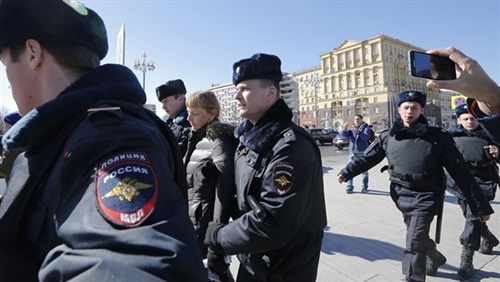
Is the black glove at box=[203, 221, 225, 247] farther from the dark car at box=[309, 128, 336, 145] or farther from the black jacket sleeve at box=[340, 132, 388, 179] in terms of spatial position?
the dark car at box=[309, 128, 336, 145]

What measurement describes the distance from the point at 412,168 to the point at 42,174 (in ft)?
10.7

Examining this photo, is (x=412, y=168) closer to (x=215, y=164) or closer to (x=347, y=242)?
(x=347, y=242)

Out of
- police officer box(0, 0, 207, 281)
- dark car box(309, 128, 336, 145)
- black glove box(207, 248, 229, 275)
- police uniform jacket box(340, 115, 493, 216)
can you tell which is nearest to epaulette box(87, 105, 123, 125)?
police officer box(0, 0, 207, 281)

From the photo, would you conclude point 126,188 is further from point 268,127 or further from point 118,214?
point 268,127

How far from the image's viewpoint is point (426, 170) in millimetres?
3027

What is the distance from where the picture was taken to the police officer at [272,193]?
5.31 ft

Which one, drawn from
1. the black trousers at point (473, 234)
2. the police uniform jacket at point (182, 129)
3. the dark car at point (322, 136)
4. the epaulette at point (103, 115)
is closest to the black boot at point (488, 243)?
the black trousers at point (473, 234)

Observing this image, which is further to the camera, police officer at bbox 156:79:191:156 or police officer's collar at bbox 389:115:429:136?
police officer at bbox 156:79:191:156

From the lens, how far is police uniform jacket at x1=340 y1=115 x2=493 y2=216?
117 inches

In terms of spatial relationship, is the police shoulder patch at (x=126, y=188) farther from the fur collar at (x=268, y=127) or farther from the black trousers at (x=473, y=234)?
the black trousers at (x=473, y=234)

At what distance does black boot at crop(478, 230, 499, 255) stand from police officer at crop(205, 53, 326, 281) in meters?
3.23

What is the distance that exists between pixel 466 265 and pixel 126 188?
4.04m

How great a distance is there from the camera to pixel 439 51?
143 cm

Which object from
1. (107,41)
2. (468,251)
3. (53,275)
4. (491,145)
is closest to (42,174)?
(53,275)
